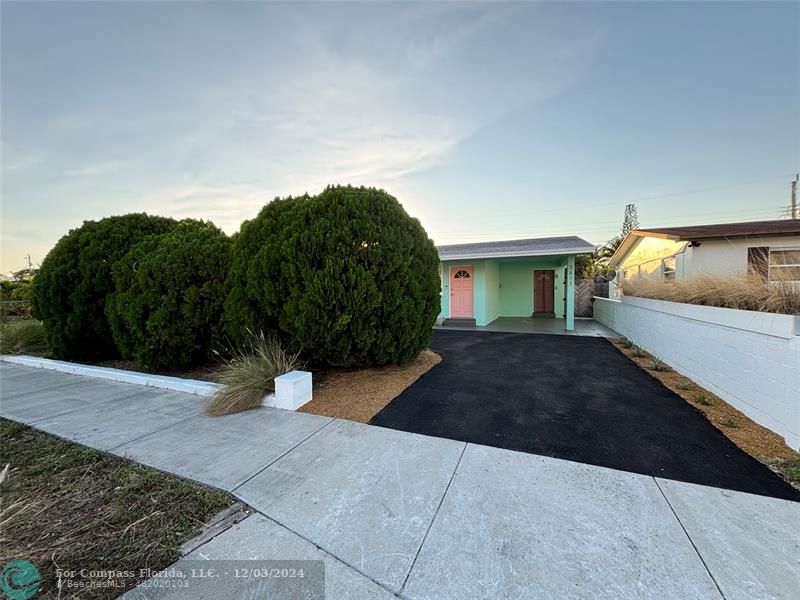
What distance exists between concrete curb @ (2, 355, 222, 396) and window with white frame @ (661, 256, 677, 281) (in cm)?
1367

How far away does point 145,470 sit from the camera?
8.60ft

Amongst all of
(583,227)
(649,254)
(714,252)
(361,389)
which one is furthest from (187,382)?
(583,227)

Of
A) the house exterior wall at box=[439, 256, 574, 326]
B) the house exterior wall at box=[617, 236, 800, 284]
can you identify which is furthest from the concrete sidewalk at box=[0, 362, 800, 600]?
the house exterior wall at box=[439, 256, 574, 326]

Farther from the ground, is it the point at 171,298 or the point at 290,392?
the point at 171,298

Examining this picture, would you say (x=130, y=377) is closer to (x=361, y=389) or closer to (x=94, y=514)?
(x=94, y=514)

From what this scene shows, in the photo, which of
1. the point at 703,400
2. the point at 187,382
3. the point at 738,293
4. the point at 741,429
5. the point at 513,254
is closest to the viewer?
the point at 741,429

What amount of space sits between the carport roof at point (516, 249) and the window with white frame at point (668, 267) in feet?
10.4

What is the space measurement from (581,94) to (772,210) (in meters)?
15.7

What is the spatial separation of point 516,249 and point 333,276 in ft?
27.5

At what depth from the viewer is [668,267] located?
10.9 meters

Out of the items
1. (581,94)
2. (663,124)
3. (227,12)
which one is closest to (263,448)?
(227,12)

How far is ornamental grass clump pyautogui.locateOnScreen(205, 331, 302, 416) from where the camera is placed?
3.90m

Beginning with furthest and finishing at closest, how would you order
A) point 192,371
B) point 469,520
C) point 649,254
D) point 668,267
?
point 649,254 < point 668,267 < point 192,371 < point 469,520

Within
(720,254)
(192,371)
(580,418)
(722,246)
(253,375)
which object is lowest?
(580,418)
